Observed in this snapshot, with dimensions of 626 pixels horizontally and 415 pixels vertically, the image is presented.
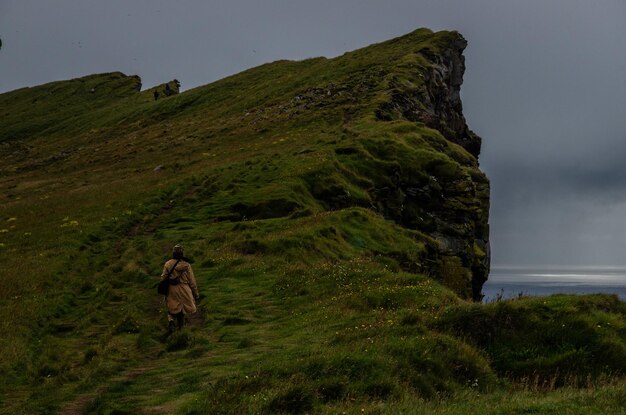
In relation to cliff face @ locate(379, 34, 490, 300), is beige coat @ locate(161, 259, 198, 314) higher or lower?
higher

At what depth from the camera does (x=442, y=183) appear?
47.5 meters

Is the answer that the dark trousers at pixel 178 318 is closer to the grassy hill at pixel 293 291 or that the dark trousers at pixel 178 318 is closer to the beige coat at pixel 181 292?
the beige coat at pixel 181 292

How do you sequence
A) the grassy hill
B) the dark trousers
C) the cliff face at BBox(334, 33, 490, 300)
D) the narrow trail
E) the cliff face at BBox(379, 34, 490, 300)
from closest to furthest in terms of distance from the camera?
the narrow trail, the grassy hill, the dark trousers, the cliff face at BBox(334, 33, 490, 300), the cliff face at BBox(379, 34, 490, 300)

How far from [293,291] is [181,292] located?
475 centimetres

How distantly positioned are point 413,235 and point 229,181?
18.4 meters

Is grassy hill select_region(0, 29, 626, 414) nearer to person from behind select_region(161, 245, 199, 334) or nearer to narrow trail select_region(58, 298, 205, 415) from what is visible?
narrow trail select_region(58, 298, 205, 415)

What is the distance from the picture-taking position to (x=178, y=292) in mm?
20125

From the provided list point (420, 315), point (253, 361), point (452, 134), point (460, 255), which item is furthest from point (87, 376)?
point (452, 134)

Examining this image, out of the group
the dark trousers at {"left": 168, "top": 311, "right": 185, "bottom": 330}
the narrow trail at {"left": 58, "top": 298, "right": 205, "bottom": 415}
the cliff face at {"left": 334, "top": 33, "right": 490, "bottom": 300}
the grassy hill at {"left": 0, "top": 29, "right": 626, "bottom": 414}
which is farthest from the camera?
the cliff face at {"left": 334, "top": 33, "right": 490, "bottom": 300}

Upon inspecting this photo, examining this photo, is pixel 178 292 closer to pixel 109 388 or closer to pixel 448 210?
pixel 109 388

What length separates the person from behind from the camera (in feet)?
65.3

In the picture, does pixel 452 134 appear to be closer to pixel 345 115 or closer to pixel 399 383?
pixel 345 115

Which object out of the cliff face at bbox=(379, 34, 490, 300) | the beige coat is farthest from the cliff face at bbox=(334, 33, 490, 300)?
the beige coat

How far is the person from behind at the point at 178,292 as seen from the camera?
19891 millimetres
